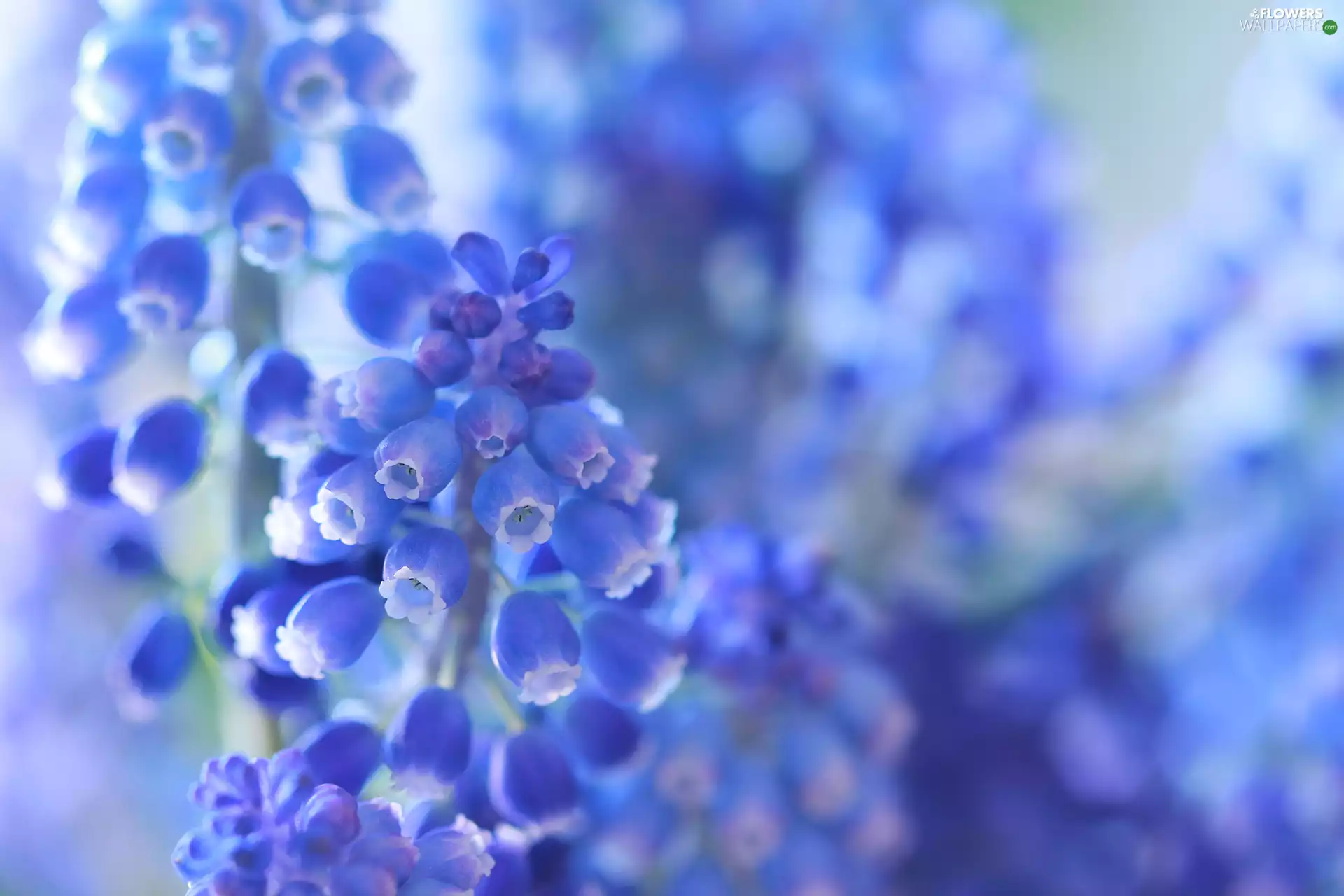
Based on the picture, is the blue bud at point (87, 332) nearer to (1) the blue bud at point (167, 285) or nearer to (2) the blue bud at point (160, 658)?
(1) the blue bud at point (167, 285)

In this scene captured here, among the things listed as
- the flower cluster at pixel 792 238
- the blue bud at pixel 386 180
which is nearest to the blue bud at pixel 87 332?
the blue bud at pixel 386 180

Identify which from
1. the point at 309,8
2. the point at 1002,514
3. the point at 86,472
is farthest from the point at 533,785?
the point at 1002,514

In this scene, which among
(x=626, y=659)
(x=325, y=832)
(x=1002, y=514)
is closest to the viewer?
(x=325, y=832)

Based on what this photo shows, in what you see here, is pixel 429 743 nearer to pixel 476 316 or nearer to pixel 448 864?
pixel 448 864

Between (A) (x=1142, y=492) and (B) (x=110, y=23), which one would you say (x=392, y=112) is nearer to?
(B) (x=110, y=23)

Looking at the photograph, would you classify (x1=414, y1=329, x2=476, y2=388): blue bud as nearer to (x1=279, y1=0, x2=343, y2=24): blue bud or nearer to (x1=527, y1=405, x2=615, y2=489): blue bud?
A: (x1=527, y1=405, x2=615, y2=489): blue bud

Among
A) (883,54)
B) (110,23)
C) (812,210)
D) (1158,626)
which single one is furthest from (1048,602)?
(110,23)
